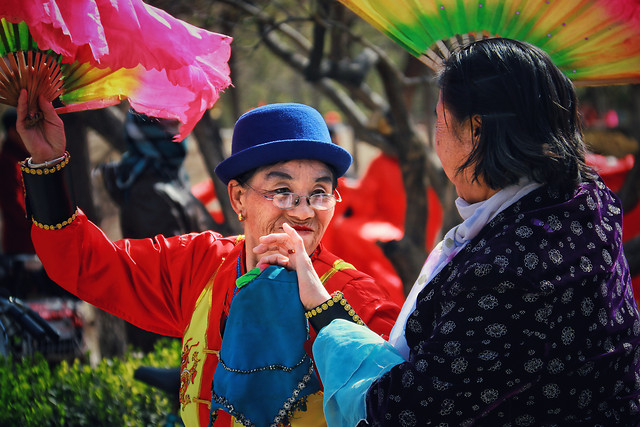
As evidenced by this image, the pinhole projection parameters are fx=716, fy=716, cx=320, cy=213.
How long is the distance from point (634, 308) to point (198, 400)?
1313mm

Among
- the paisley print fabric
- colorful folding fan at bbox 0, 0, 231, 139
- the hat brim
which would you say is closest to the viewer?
the paisley print fabric

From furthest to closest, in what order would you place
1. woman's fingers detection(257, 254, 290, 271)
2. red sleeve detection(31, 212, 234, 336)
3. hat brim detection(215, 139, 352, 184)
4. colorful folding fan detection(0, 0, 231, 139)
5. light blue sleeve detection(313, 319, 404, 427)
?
red sleeve detection(31, 212, 234, 336)
hat brim detection(215, 139, 352, 184)
woman's fingers detection(257, 254, 290, 271)
colorful folding fan detection(0, 0, 231, 139)
light blue sleeve detection(313, 319, 404, 427)

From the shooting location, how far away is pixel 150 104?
247 centimetres

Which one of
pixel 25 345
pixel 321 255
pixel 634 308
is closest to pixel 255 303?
pixel 321 255

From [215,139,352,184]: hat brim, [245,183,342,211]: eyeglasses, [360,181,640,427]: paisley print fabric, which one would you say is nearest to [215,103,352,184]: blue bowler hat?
[215,139,352,184]: hat brim

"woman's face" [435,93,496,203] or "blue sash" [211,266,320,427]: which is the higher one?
"woman's face" [435,93,496,203]

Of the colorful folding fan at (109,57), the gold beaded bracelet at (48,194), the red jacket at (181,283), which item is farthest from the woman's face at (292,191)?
the gold beaded bracelet at (48,194)

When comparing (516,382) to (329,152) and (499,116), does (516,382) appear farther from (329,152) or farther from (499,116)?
(329,152)

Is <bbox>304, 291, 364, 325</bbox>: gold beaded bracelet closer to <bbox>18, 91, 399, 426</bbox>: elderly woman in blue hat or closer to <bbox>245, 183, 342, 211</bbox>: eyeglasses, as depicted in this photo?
<bbox>18, 91, 399, 426</bbox>: elderly woman in blue hat

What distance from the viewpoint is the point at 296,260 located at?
196 centimetres

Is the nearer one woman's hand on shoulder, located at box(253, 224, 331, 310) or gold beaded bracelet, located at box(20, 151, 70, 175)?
woman's hand on shoulder, located at box(253, 224, 331, 310)

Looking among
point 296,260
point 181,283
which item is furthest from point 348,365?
point 181,283

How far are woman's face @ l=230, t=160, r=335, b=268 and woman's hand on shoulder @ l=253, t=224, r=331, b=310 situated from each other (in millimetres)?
185

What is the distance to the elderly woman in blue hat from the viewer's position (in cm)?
193
